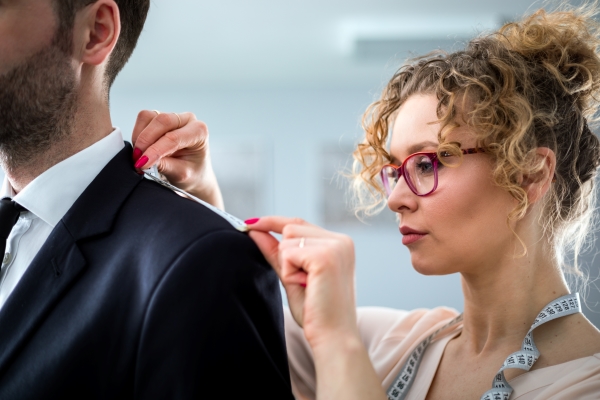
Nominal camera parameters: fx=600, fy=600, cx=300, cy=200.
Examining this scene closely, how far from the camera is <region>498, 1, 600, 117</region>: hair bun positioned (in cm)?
158

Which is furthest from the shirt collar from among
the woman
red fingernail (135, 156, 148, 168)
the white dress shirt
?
the woman

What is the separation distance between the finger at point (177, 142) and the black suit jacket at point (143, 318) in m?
0.28

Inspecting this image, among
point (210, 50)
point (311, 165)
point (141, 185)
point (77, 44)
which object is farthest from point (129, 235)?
point (311, 165)

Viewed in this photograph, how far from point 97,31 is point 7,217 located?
381 mm

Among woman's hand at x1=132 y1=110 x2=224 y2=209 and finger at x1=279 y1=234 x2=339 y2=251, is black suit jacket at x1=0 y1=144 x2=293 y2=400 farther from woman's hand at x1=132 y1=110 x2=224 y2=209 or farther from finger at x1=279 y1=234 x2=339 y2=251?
woman's hand at x1=132 y1=110 x2=224 y2=209

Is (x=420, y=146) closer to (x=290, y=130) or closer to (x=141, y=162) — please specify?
(x=141, y=162)

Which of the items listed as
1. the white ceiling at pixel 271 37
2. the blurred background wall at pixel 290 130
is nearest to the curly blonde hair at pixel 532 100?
the white ceiling at pixel 271 37

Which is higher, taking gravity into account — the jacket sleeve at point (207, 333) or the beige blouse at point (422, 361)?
the jacket sleeve at point (207, 333)

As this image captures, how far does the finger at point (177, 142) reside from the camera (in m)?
1.26

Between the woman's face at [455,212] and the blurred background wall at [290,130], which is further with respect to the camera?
the blurred background wall at [290,130]

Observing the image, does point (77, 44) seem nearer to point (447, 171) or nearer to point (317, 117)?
point (447, 171)

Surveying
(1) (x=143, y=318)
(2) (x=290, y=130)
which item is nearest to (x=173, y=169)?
(1) (x=143, y=318)

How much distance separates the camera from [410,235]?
1.59 m

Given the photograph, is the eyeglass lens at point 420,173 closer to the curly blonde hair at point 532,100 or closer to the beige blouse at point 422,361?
the curly blonde hair at point 532,100
